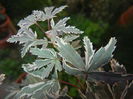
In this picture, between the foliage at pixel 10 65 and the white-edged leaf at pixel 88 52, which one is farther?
the foliage at pixel 10 65

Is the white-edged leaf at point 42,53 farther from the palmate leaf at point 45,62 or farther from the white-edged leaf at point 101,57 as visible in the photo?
the white-edged leaf at point 101,57

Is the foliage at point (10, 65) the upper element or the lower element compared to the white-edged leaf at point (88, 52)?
upper

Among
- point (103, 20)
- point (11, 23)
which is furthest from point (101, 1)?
point (11, 23)

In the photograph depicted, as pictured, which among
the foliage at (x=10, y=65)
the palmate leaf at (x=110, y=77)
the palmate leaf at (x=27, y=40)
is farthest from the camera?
the foliage at (x=10, y=65)

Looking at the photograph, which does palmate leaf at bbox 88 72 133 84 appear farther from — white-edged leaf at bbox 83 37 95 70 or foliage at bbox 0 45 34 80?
foliage at bbox 0 45 34 80

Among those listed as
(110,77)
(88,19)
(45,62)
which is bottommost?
(110,77)

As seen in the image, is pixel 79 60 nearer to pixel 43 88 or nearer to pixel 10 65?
pixel 43 88

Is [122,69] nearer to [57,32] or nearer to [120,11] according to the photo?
[57,32]

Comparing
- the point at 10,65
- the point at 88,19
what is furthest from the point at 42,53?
the point at 88,19

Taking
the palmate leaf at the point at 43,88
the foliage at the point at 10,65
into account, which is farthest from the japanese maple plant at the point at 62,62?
the foliage at the point at 10,65
